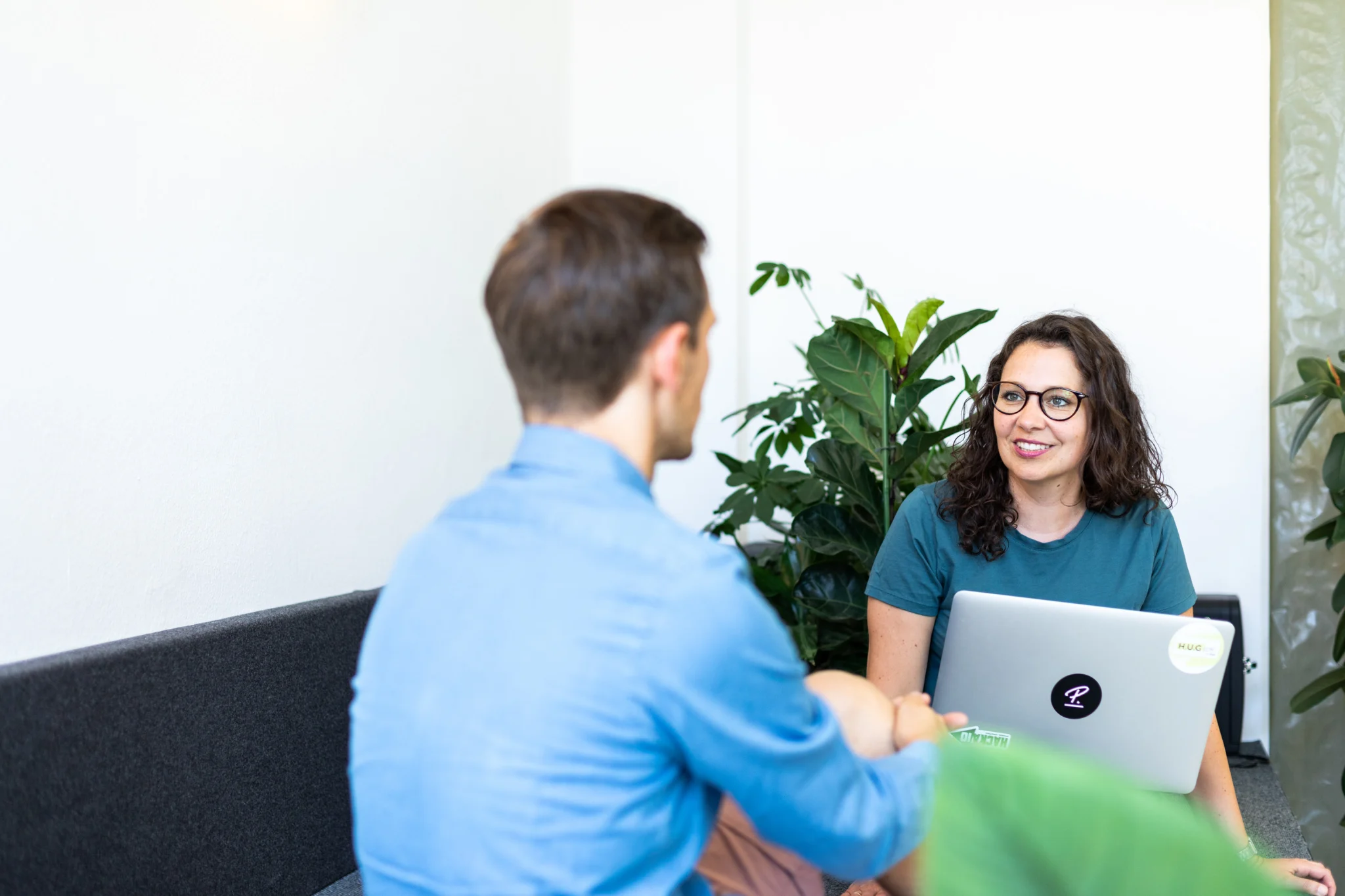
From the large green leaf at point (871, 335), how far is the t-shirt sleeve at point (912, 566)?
329 mm

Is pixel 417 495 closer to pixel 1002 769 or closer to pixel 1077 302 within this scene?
pixel 1077 302

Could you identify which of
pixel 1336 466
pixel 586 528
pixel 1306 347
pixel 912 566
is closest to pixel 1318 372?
pixel 1336 466

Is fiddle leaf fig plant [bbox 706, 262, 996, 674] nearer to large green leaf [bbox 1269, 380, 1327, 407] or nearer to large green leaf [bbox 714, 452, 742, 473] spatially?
large green leaf [bbox 714, 452, 742, 473]

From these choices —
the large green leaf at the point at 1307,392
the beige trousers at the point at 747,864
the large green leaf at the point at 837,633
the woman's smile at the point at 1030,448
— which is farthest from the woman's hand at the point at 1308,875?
the large green leaf at the point at 1307,392

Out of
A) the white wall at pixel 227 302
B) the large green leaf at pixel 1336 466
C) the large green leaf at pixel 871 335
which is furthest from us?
the large green leaf at pixel 1336 466

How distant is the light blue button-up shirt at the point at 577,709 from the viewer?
33.5 inches

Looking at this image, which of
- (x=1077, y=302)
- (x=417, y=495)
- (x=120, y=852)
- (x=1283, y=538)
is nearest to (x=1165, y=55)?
(x=1077, y=302)

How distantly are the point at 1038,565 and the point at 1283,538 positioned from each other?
148cm

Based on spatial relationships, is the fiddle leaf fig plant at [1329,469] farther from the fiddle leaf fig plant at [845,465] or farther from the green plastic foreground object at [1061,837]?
the green plastic foreground object at [1061,837]

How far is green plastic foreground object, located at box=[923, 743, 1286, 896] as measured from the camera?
294 millimetres

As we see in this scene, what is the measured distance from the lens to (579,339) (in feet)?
3.10

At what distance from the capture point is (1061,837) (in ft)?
0.99

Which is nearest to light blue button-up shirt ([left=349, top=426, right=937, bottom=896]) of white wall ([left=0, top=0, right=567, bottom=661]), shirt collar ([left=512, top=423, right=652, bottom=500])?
shirt collar ([left=512, top=423, right=652, bottom=500])

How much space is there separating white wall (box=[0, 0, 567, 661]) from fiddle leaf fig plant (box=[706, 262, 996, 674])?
0.78 meters
